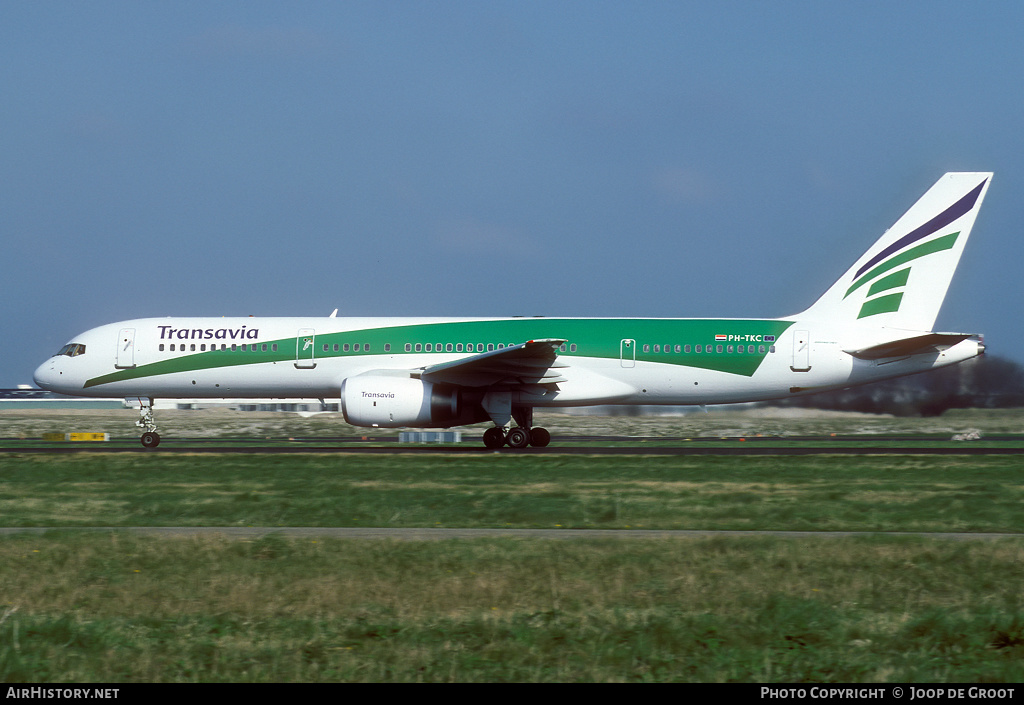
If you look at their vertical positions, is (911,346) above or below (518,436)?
above

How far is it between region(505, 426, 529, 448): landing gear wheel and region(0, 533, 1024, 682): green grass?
756 inches

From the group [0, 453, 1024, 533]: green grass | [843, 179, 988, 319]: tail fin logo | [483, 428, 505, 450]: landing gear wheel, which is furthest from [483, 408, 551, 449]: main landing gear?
[843, 179, 988, 319]: tail fin logo

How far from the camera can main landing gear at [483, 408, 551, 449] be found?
32.6m

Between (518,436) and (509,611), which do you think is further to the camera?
(518,436)

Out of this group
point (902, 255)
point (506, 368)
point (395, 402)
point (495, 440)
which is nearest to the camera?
point (395, 402)

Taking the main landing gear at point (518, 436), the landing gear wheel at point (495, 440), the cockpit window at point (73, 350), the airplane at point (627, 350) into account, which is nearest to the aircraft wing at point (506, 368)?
the airplane at point (627, 350)

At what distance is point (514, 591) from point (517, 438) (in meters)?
22.4

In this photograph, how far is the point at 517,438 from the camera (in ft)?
107

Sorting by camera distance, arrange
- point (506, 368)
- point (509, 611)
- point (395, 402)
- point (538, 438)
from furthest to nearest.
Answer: point (538, 438) → point (506, 368) → point (395, 402) → point (509, 611)

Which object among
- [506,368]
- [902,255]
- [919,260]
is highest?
[902,255]

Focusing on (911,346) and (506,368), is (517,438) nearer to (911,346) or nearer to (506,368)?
(506,368)

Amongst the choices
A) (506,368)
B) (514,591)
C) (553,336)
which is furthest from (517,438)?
(514,591)

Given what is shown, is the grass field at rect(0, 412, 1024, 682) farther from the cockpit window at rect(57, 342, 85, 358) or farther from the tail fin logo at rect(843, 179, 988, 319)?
the cockpit window at rect(57, 342, 85, 358)

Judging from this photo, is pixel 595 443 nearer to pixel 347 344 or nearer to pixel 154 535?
pixel 347 344
